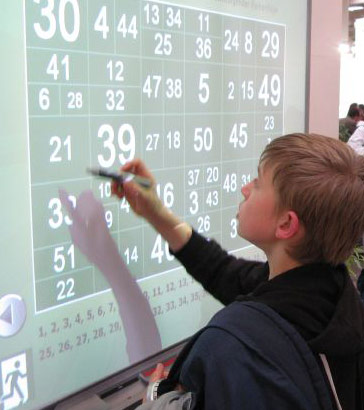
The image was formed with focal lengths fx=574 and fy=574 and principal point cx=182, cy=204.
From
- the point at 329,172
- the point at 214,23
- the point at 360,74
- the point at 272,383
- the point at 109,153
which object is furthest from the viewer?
the point at 360,74

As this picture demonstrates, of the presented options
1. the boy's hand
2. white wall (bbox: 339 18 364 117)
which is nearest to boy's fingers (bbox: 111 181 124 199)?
the boy's hand

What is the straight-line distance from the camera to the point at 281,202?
0.98m

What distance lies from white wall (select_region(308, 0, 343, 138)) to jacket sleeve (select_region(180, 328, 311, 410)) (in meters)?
1.17

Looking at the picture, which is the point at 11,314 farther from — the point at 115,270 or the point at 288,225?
the point at 288,225

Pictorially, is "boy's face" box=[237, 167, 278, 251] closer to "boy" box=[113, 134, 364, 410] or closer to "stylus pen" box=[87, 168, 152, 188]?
"boy" box=[113, 134, 364, 410]

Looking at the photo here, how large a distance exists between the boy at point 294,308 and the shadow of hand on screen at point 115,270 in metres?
0.09

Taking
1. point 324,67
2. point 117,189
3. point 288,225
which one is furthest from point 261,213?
point 324,67

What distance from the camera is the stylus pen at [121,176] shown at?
103 cm

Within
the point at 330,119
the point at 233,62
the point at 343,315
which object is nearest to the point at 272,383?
the point at 343,315

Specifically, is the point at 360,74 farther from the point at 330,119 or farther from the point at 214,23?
the point at 214,23

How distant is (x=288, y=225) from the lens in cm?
97

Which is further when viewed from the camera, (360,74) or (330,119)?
(360,74)

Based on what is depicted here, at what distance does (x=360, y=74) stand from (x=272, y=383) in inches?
260

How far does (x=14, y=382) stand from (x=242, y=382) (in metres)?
0.44
